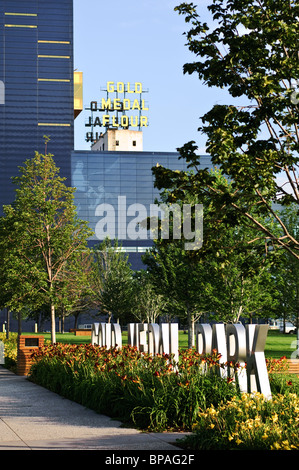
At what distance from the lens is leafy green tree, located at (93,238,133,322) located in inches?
2699

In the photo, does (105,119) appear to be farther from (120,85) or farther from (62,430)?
(62,430)

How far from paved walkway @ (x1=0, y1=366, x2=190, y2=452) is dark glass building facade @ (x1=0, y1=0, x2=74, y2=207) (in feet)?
560

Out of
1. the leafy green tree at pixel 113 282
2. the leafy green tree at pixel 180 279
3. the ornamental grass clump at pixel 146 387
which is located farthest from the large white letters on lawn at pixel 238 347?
the leafy green tree at pixel 113 282

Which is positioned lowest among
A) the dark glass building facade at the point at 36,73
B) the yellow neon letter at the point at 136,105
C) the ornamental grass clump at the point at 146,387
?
the ornamental grass clump at the point at 146,387

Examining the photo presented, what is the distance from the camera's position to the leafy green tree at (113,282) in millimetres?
68562

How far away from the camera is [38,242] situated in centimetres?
2820

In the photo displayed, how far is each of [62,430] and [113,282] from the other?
59083 millimetres

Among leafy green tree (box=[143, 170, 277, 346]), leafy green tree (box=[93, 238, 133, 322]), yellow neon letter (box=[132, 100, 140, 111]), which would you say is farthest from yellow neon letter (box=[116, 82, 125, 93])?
leafy green tree (box=[143, 170, 277, 346])

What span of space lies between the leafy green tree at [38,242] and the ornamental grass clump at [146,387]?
1117 centimetres

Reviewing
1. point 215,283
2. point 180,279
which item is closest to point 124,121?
point 180,279

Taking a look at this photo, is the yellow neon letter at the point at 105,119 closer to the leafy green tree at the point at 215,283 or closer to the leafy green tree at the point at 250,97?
the leafy green tree at the point at 215,283

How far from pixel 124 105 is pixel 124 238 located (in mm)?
29250

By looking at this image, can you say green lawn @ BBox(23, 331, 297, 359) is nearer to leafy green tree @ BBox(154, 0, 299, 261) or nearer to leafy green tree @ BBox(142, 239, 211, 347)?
leafy green tree @ BBox(142, 239, 211, 347)
